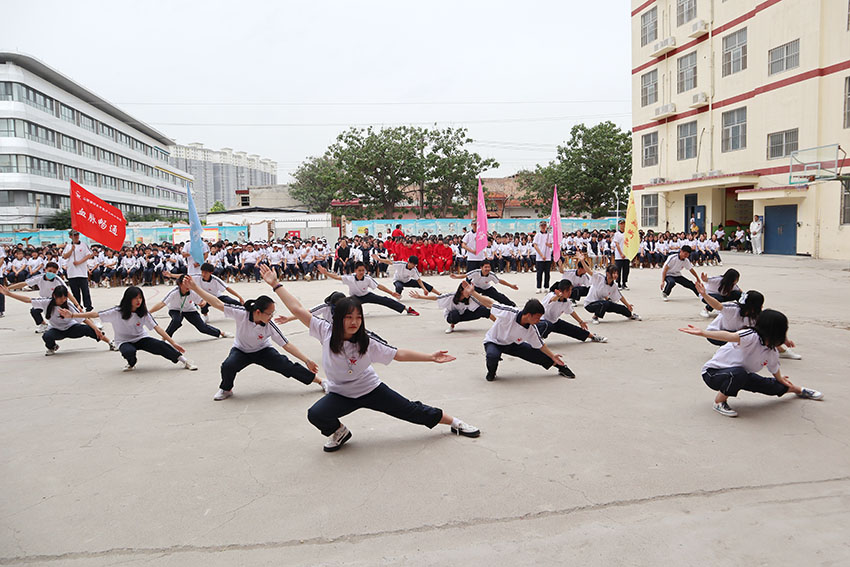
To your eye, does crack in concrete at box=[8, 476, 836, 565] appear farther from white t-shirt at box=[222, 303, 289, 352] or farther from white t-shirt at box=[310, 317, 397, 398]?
white t-shirt at box=[222, 303, 289, 352]

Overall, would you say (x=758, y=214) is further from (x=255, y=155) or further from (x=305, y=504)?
(x=255, y=155)

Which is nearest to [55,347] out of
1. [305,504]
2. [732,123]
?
[305,504]

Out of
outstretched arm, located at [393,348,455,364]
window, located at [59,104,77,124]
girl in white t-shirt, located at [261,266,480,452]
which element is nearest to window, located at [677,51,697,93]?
outstretched arm, located at [393,348,455,364]

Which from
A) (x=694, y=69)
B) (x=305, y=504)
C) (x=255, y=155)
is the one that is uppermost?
(x=255, y=155)

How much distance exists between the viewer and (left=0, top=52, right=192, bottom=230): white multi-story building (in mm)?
39844

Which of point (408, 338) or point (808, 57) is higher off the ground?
point (808, 57)

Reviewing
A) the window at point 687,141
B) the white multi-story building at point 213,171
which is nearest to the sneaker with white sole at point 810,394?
the window at point 687,141

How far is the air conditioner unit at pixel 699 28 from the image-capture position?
24.7 m

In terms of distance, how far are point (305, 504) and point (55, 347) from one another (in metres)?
6.23

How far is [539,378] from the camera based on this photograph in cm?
621

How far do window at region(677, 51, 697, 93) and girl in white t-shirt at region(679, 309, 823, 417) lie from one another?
979 inches

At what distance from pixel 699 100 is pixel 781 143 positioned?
4566 millimetres

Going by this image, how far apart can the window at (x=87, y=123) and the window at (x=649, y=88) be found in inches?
1800

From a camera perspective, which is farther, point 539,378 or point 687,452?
point 539,378
